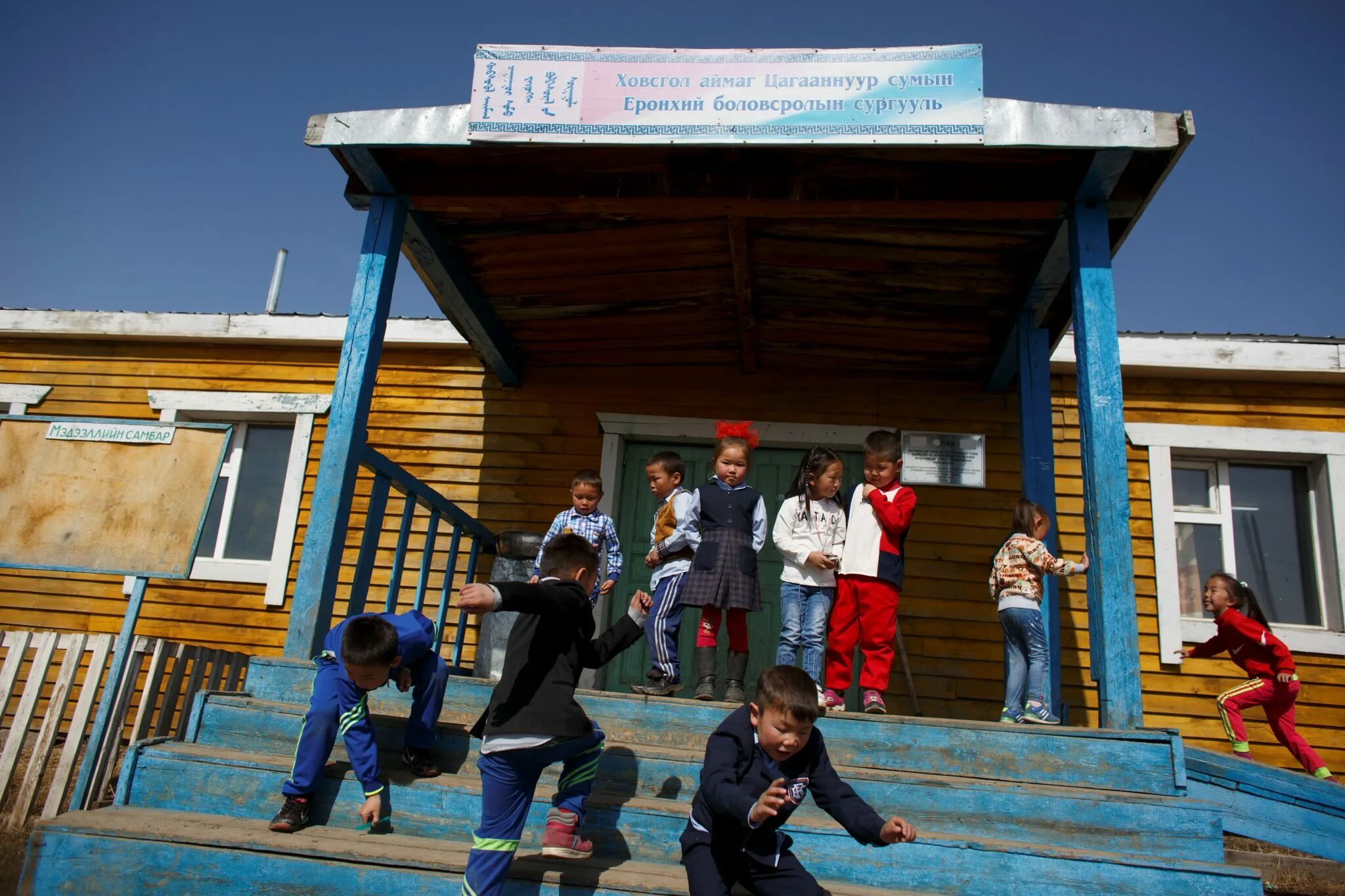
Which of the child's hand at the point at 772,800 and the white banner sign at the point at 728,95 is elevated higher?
the white banner sign at the point at 728,95

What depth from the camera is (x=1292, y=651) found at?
693 cm

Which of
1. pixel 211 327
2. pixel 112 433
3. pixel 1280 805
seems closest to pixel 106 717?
pixel 112 433

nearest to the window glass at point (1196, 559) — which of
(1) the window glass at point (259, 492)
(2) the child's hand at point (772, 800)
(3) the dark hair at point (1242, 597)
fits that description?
(3) the dark hair at point (1242, 597)

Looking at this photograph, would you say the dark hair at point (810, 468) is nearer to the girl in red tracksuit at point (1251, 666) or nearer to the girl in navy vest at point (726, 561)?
the girl in navy vest at point (726, 561)

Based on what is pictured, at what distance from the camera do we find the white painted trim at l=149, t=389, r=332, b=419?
812cm

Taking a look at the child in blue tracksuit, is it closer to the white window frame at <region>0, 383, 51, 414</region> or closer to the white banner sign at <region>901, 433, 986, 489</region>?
the white banner sign at <region>901, 433, 986, 489</region>

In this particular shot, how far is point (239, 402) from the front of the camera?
823 centimetres

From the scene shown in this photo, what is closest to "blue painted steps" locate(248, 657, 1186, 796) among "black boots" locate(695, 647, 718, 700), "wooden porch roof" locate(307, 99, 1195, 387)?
"black boots" locate(695, 647, 718, 700)

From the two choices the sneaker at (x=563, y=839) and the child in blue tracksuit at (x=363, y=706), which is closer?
the sneaker at (x=563, y=839)

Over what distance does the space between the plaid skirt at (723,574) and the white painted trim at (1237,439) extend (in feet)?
13.1

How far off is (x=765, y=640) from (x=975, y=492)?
78.0 inches

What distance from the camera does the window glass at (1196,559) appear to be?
291 inches

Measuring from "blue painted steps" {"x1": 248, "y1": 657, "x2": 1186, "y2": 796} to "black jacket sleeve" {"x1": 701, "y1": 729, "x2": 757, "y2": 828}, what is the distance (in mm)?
1122

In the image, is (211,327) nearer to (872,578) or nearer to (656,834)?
(872,578)
